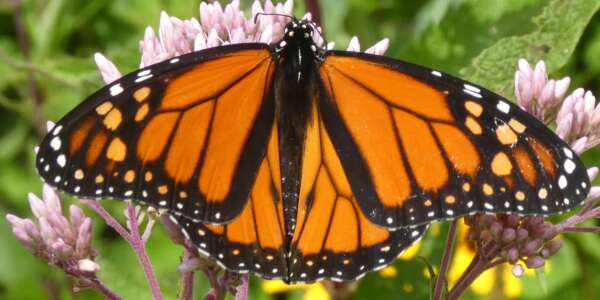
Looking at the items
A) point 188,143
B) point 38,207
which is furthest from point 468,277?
point 38,207

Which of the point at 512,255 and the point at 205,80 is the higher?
the point at 205,80

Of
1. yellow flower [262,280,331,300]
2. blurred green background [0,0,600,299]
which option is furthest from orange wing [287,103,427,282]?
yellow flower [262,280,331,300]

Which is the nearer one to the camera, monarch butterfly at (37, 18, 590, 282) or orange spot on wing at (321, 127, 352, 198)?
monarch butterfly at (37, 18, 590, 282)

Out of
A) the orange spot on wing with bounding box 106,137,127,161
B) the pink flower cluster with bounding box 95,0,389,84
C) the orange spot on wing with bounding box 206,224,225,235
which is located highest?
the pink flower cluster with bounding box 95,0,389,84

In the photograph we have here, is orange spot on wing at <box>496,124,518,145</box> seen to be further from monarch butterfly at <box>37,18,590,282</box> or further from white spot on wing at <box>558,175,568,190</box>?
white spot on wing at <box>558,175,568,190</box>

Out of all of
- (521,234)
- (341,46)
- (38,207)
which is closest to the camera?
(521,234)

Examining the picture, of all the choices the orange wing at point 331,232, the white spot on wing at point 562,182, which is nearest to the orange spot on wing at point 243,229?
the orange wing at point 331,232

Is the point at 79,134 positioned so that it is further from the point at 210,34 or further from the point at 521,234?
the point at 521,234
